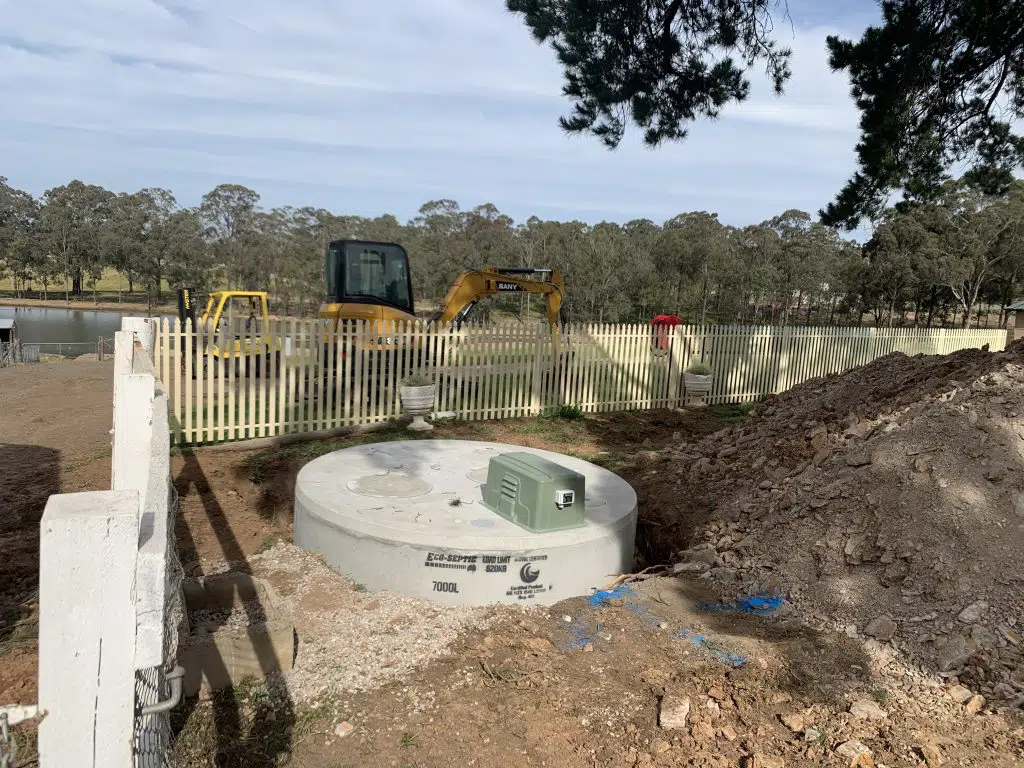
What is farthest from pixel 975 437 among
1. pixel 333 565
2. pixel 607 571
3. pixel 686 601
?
pixel 333 565

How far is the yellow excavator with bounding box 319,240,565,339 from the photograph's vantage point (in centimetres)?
1296

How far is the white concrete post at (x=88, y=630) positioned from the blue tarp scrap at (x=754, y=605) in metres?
4.26

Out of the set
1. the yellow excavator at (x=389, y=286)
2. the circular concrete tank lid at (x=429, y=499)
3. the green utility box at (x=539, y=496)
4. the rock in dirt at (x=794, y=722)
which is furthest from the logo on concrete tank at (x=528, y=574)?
the yellow excavator at (x=389, y=286)

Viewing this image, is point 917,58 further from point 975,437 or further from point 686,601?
point 686,601

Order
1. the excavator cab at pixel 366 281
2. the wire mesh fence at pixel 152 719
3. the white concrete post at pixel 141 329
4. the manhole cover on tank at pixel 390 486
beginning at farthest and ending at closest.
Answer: the excavator cab at pixel 366 281 < the manhole cover on tank at pixel 390 486 < the white concrete post at pixel 141 329 < the wire mesh fence at pixel 152 719

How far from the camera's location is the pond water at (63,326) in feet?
107

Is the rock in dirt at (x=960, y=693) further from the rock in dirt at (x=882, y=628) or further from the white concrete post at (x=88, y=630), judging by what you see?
the white concrete post at (x=88, y=630)

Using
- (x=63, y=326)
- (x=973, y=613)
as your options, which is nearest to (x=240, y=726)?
(x=973, y=613)

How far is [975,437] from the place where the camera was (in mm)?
5504

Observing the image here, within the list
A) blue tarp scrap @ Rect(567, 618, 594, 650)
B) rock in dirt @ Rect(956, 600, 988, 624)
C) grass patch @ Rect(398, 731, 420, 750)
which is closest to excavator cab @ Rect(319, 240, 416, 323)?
blue tarp scrap @ Rect(567, 618, 594, 650)

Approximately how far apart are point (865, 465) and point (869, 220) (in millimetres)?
7334

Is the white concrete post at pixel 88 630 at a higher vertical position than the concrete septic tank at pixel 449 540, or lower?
higher

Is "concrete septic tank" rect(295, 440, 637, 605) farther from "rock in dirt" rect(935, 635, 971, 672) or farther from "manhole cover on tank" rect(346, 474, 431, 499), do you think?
"rock in dirt" rect(935, 635, 971, 672)

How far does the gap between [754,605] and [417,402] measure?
20.0 ft
